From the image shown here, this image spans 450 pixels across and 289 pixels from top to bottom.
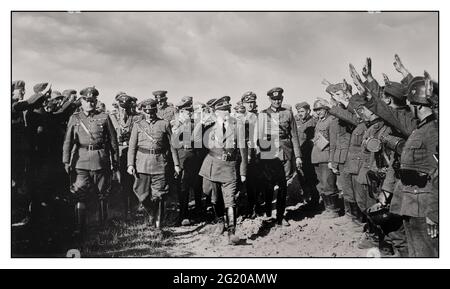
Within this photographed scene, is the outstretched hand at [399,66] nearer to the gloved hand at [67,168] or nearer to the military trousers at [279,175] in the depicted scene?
the military trousers at [279,175]

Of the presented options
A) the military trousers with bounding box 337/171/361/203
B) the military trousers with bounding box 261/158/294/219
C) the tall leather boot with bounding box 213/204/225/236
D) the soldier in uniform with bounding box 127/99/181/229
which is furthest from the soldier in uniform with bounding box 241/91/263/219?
the military trousers with bounding box 337/171/361/203

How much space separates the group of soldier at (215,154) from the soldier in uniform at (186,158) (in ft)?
0.05

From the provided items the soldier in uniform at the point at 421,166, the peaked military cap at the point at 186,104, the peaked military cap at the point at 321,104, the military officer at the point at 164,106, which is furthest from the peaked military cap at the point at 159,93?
the soldier in uniform at the point at 421,166

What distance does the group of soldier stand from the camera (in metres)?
5.13

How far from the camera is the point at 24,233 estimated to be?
18.4ft

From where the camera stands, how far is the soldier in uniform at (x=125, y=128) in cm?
636

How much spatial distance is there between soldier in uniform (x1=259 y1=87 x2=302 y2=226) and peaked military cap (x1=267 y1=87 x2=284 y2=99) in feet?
0.43

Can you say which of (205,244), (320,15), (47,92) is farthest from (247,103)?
(47,92)

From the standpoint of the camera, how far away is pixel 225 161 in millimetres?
5824

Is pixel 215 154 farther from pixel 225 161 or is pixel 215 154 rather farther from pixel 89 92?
pixel 89 92

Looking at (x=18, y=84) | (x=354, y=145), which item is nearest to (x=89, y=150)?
(x=18, y=84)

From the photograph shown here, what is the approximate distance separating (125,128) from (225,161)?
1962 millimetres

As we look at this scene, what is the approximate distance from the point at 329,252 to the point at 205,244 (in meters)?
1.65
